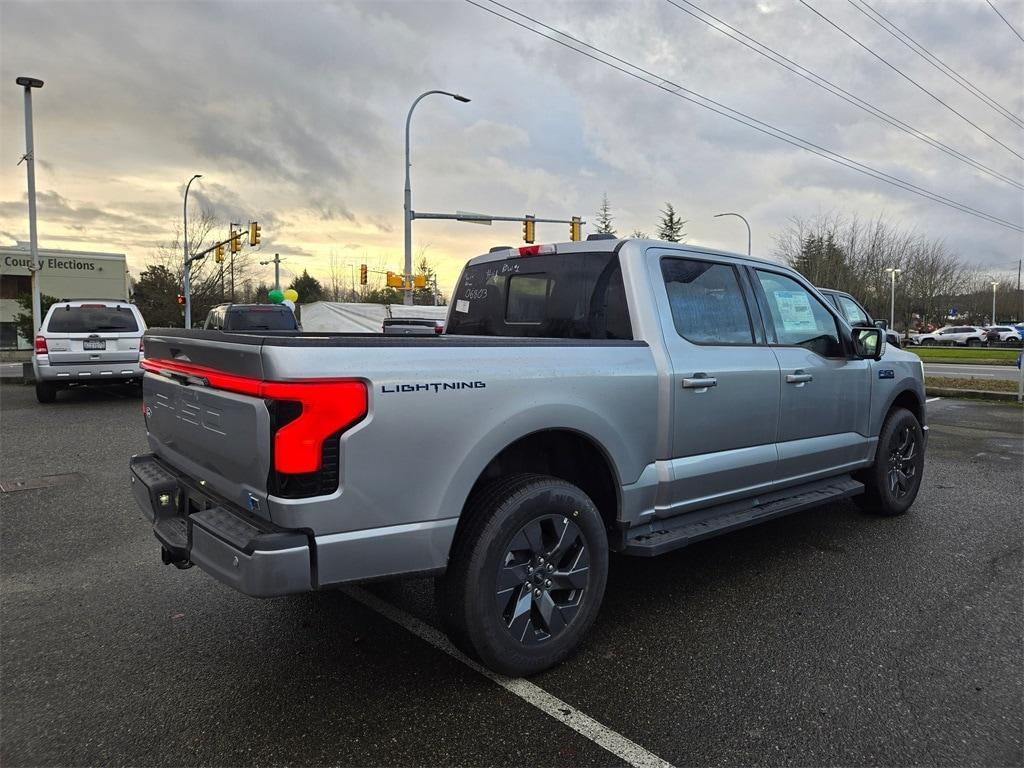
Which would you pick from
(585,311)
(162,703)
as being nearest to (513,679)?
(162,703)

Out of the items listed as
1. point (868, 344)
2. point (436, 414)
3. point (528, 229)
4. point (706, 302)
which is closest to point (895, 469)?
point (868, 344)

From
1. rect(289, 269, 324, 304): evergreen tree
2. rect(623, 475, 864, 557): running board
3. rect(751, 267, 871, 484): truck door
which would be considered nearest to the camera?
rect(623, 475, 864, 557): running board

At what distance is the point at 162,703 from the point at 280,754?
2.08 ft

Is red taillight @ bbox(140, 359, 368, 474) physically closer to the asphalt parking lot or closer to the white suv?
the asphalt parking lot

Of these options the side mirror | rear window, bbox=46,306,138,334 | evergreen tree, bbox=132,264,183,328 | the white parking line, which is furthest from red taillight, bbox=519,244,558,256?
evergreen tree, bbox=132,264,183,328

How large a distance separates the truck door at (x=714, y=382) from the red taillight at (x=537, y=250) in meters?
0.66

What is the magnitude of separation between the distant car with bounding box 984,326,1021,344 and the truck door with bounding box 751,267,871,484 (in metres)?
56.3

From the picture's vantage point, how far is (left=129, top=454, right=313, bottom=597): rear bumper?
2.28 meters

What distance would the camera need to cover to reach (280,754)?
2.36 m

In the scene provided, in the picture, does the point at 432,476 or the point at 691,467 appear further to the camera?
the point at 691,467

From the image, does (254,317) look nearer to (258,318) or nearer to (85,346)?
(258,318)

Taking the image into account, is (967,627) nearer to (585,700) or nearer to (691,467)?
(691,467)

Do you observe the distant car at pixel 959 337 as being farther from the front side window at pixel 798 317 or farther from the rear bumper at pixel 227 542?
the rear bumper at pixel 227 542

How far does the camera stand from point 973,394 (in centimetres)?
1406
